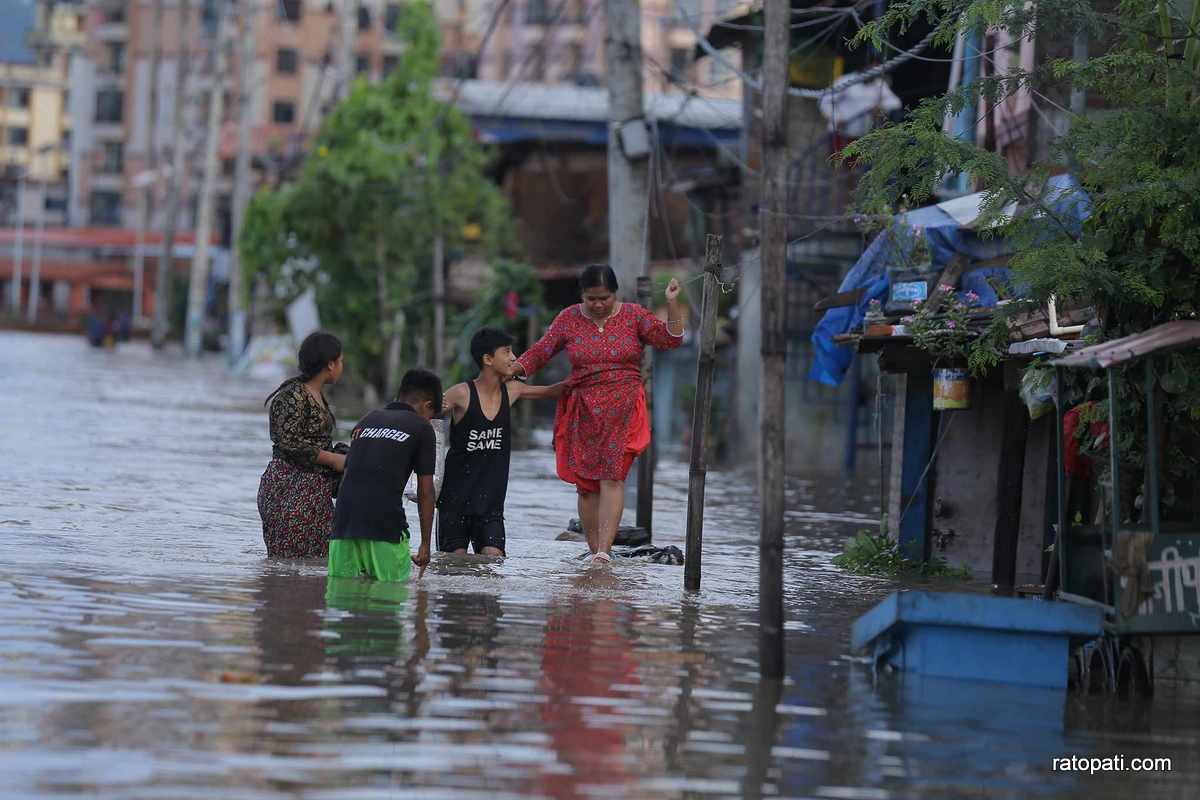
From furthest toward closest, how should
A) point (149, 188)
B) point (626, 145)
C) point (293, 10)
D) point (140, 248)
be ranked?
point (149, 188) < point (293, 10) < point (140, 248) < point (626, 145)

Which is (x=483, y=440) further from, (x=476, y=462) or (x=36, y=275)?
(x=36, y=275)

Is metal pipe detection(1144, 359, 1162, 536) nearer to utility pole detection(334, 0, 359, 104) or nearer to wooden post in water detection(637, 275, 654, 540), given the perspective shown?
wooden post in water detection(637, 275, 654, 540)

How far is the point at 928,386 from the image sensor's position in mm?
13656

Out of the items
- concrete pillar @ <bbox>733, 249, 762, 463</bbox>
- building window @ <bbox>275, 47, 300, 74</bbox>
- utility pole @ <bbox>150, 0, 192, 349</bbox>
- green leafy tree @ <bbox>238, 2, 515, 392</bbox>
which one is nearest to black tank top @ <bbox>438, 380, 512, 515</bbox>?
concrete pillar @ <bbox>733, 249, 762, 463</bbox>

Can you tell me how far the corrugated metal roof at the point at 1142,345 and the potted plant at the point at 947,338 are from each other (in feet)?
9.49

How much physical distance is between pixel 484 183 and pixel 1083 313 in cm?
2886

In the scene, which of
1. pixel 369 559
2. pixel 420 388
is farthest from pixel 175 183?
pixel 369 559

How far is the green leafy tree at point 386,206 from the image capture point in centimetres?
3809

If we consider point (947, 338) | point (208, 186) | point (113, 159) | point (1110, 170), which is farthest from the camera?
point (113, 159)

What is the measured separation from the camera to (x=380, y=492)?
10664mm

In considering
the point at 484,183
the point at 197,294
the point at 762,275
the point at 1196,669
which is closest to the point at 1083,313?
the point at 1196,669

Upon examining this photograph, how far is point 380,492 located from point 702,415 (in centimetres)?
220

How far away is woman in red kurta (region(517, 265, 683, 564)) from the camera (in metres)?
12.6

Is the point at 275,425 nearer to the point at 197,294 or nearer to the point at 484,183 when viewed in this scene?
the point at 484,183
